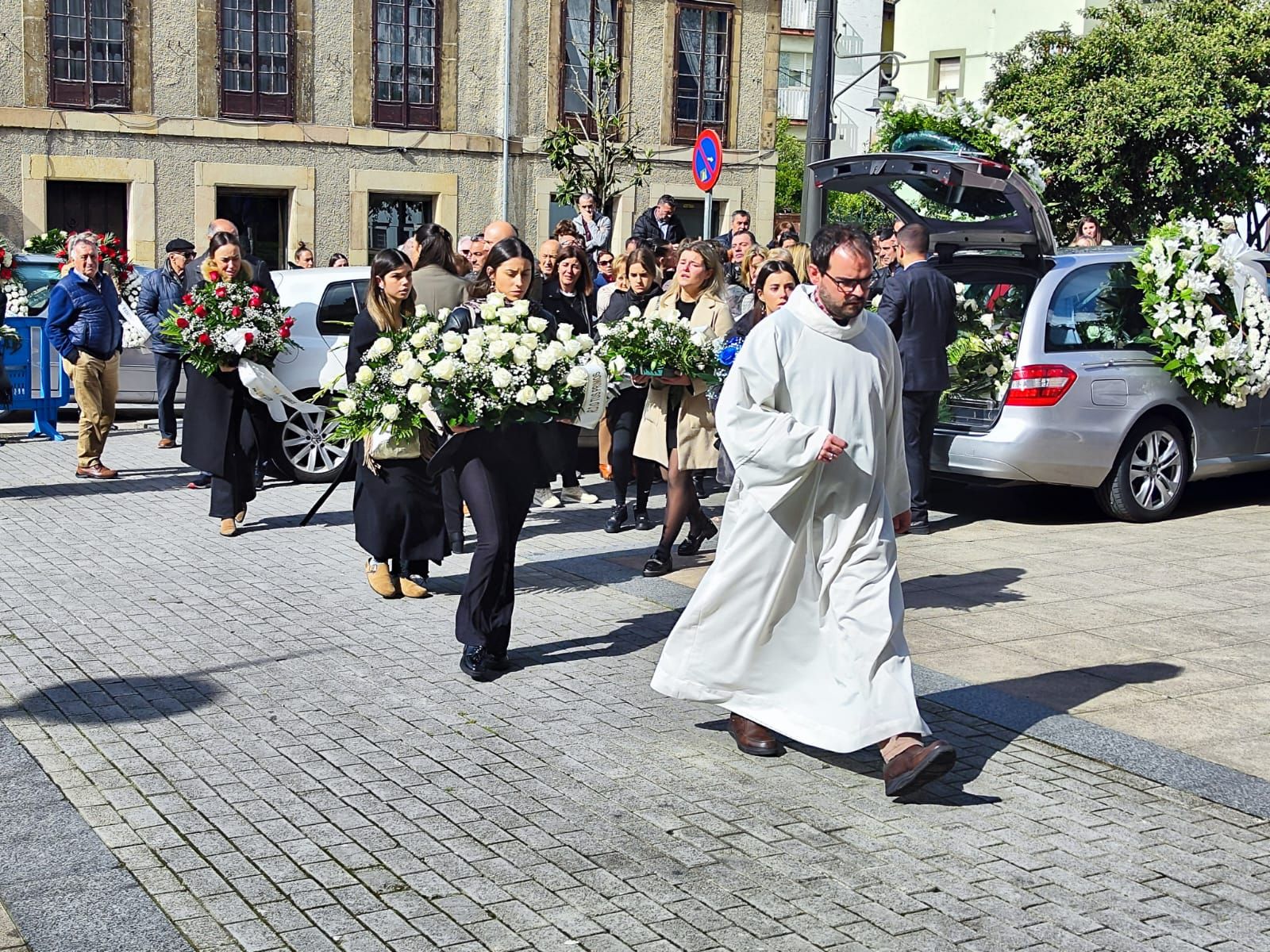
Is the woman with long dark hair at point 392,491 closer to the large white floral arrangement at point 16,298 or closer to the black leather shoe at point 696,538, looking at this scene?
the black leather shoe at point 696,538

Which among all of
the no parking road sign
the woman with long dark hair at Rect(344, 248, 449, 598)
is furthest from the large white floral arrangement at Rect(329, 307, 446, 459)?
the no parking road sign

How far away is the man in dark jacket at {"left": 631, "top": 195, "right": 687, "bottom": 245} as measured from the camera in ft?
54.5

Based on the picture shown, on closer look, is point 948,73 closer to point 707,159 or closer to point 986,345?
point 707,159

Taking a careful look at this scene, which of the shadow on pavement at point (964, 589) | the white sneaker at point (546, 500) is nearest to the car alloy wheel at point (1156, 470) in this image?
the shadow on pavement at point (964, 589)

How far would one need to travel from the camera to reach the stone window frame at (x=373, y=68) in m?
28.1

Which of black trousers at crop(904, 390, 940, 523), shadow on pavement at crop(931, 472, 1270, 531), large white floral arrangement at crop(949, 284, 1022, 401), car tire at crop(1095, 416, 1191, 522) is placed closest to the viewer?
black trousers at crop(904, 390, 940, 523)

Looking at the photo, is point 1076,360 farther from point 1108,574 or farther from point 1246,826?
point 1246,826

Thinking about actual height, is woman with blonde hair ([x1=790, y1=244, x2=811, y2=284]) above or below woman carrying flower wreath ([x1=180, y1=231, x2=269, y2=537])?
above

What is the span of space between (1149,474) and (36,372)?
384 inches

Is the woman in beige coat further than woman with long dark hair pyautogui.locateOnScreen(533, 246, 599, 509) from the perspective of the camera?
No

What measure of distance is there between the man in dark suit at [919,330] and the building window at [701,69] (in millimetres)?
20814

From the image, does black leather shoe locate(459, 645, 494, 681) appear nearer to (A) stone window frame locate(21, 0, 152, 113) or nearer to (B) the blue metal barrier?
(B) the blue metal barrier

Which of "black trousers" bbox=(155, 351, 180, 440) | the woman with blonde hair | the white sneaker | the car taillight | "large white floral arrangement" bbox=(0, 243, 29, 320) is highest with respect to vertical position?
the woman with blonde hair

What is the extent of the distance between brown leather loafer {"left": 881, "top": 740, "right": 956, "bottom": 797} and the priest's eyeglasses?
5.25 feet
